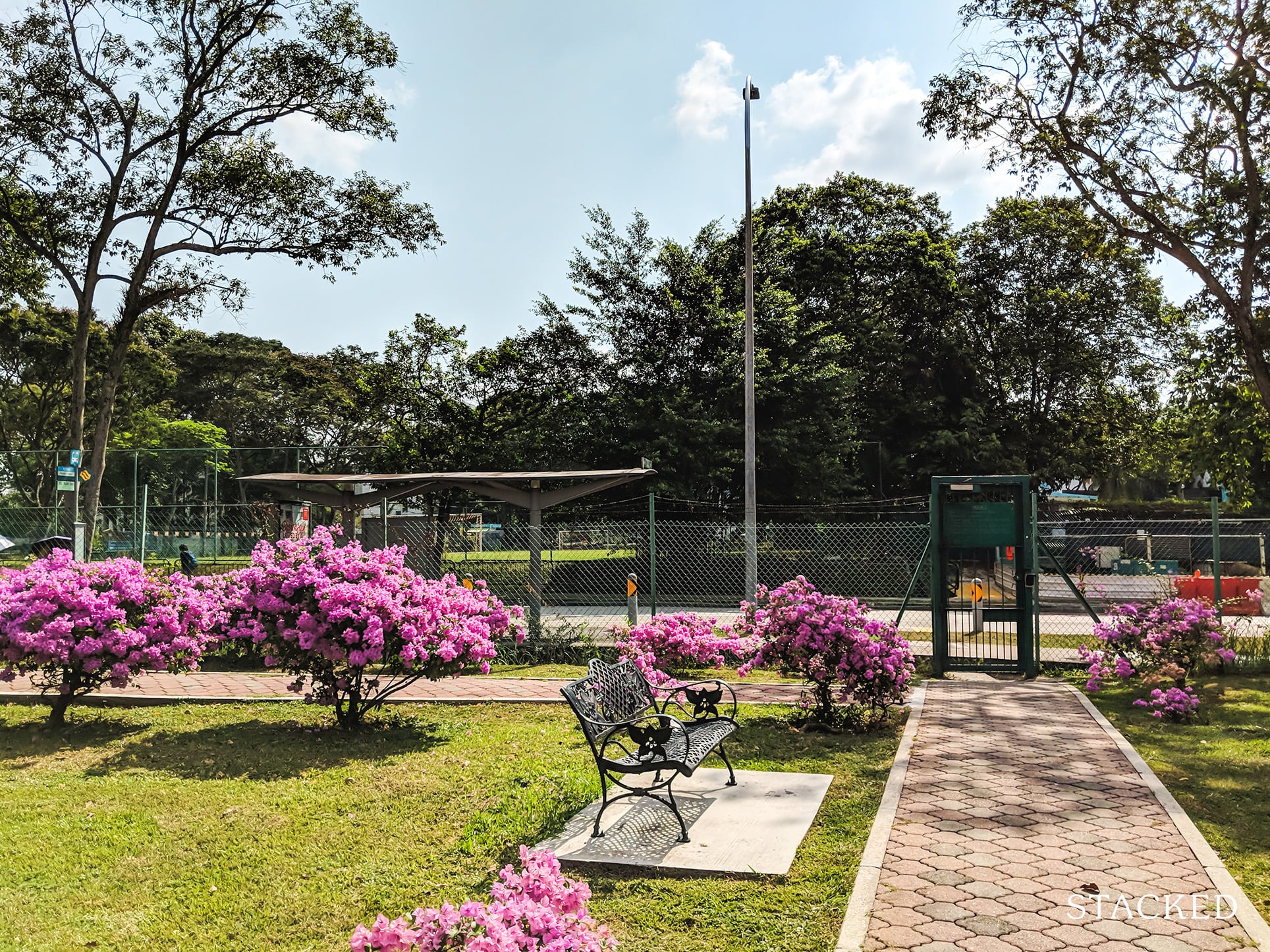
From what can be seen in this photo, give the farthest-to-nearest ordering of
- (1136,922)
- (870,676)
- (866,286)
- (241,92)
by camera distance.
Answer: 1. (866,286)
2. (241,92)
3. (870,676)
4. (1136,922)

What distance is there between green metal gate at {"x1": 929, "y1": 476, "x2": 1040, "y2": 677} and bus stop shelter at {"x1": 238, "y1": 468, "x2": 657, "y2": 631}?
175 inches

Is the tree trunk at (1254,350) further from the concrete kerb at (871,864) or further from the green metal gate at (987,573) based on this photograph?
the concrete kerb at (871,864)

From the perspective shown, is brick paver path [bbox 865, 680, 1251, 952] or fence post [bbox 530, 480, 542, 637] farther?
fence post [bbox 530, 480, 542, 637]

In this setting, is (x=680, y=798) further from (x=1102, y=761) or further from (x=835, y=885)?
(x=1102, y=761)

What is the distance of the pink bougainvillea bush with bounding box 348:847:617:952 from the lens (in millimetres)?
2619

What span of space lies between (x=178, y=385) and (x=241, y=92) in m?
33.8

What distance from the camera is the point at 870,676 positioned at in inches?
309

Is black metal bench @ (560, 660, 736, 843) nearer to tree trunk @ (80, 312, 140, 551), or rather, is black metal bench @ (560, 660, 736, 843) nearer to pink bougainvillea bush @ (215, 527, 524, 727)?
pink bougainvillea bush @ (215, 527, 524, 727)

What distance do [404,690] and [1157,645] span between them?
8043 millimetres

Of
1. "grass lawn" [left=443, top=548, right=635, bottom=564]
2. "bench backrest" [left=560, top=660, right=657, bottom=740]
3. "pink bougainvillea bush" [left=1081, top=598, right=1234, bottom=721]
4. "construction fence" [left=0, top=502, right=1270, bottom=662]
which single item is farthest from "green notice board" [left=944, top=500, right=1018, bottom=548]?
"grass lawn" [left=443, top=548, right=635, bottom=564]

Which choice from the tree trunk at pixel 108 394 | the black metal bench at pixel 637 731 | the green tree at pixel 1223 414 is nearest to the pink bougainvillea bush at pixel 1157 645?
the black metal bench at pixel 637 731

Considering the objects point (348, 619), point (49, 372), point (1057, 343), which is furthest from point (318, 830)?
point (49, 372)

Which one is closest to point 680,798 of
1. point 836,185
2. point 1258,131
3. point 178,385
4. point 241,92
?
point 1258,131

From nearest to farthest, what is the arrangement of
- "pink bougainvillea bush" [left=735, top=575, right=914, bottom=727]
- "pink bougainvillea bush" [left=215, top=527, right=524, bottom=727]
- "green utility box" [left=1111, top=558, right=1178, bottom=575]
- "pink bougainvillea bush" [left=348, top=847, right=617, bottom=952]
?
"pink bougainvillea bush" [left=348, top=847, right=617, bottom=952] → "pink bougainvillea bush" [left=215, top=527, right=524, bottom=727] → "pink bougainvillea bush" [left=735, top=575, right=914, bottom=727] → "green utility box" [left=1111, top=558, right=1178, bottom=575]
